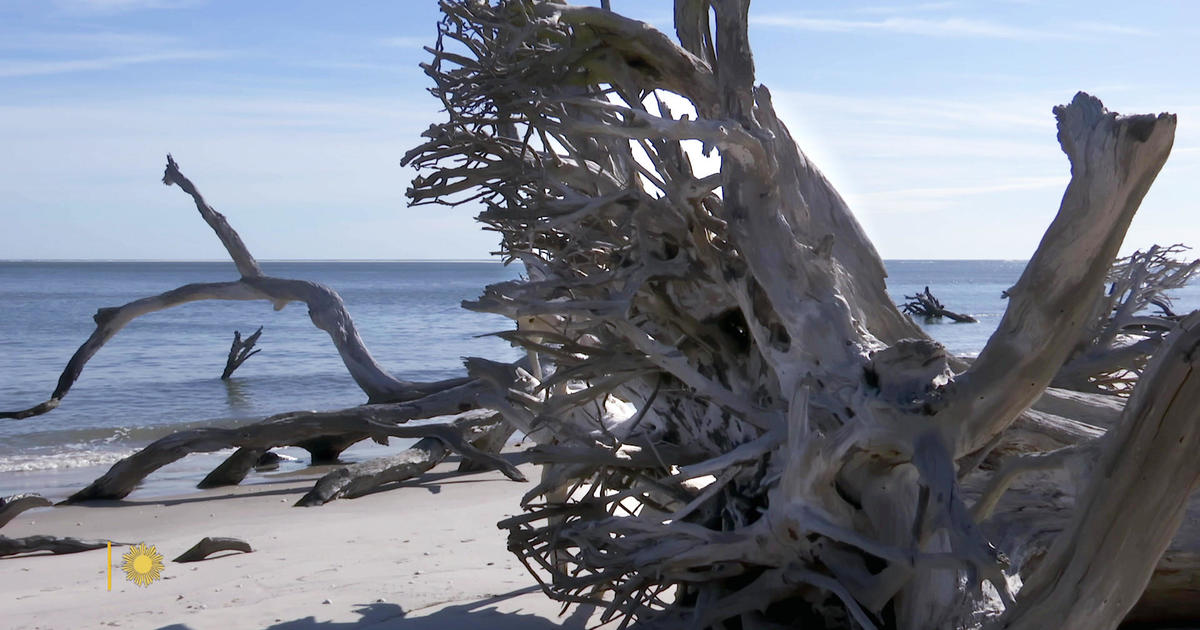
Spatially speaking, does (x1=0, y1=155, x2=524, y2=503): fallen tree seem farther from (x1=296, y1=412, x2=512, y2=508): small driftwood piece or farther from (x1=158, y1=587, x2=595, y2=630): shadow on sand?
(x1=158, y1=587, x2=595, y2=630): shadow on sand

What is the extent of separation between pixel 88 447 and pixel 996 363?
40.4 feet

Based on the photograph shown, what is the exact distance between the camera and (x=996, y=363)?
2.58m

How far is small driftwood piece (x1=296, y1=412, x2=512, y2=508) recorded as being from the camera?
7988 millimetres

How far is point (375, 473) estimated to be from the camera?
823 centimetres

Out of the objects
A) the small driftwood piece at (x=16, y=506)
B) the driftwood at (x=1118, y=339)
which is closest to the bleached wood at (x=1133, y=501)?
the driftwood at (x=1118, y=339)

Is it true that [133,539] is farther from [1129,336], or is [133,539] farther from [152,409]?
[152,409]

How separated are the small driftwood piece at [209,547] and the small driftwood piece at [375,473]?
6.24ft

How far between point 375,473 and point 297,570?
2.84 meters

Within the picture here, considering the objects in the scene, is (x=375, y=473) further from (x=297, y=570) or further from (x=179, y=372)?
(x=179, y=372)

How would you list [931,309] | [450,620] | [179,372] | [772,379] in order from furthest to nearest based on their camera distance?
[931,309] < [179,372] < [450,620] < [772,379]

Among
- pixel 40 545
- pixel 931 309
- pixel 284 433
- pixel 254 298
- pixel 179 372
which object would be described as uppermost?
pixel 254 298

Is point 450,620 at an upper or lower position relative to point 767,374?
lower

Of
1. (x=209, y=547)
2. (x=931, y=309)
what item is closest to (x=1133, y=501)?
(x=209, y=547)

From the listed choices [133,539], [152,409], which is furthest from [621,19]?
[152,409]
